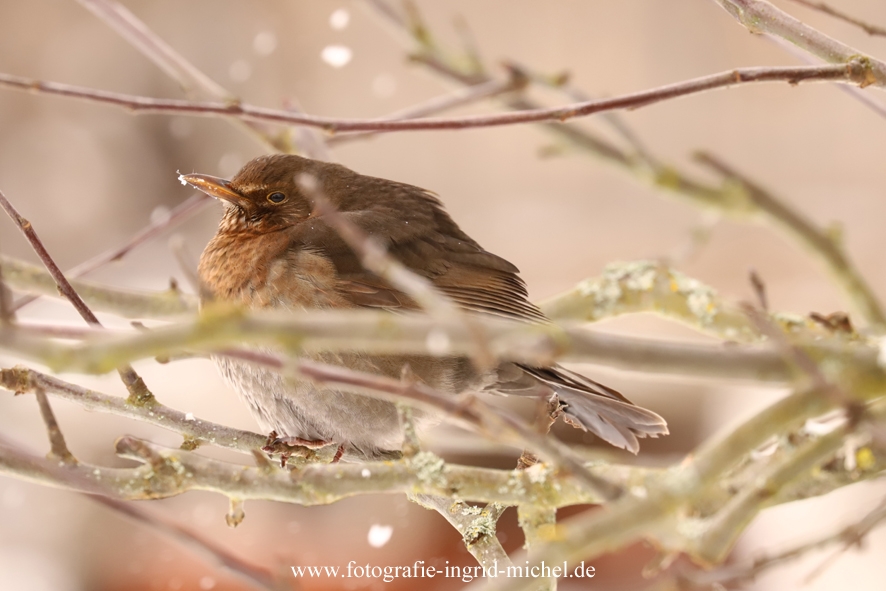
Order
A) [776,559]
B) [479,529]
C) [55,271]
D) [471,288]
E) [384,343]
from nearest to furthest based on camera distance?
[384,343] < [776,559] < [55,271] < [479,529] < [471,288]

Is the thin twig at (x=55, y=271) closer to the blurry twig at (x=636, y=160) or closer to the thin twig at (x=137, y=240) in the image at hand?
the thin twig at (x=137, y=240)

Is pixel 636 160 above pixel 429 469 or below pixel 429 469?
above

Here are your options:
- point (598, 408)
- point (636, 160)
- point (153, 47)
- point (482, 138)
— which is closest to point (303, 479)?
point (598, 408)

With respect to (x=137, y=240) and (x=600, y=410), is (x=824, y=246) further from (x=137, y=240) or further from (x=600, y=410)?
(x=137, y=240)

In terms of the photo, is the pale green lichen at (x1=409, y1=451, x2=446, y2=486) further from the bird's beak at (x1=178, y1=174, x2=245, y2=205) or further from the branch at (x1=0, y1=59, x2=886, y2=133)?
the bird's beak at (x1=178, y1=174, x2=245, y2=205)

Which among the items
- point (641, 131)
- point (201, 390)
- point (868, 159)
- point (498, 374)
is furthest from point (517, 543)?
point (868, 159)

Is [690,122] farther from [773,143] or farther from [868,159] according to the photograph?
[868,159]

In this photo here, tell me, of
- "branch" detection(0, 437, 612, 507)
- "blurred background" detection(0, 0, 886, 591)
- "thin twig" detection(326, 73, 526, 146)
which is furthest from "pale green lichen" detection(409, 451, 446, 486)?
"blurred background" detection(0, 0, 886, 591)
